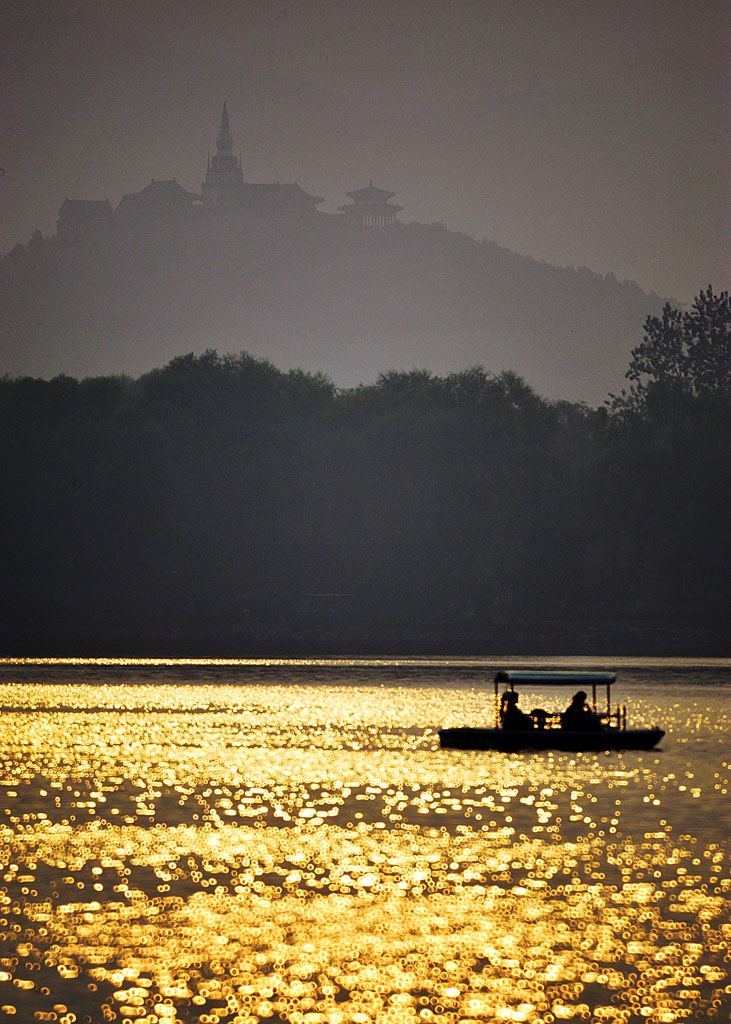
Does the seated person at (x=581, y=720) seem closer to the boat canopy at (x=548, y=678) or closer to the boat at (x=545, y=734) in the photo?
the boat at (x=545, y=734)

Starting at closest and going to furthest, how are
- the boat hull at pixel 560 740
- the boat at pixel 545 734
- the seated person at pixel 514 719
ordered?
the boat hull at pixel 560 740 → the boat at pixel 545 734 → the seated person at pixel 514 719

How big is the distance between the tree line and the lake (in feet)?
260

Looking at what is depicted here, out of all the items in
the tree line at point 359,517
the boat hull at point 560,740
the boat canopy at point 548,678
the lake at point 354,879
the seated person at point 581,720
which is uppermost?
the tree line at point 359,517

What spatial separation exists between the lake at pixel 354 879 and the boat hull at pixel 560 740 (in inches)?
42.4

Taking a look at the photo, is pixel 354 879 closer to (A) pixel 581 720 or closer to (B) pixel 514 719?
(A) pixel 581 720

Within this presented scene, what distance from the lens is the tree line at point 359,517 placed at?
15962 cm

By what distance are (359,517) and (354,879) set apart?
13364 cm

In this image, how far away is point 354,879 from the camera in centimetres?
3934

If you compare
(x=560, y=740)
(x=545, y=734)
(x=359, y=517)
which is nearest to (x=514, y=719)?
(x=545, y=734)

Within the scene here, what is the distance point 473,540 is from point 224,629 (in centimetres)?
2574

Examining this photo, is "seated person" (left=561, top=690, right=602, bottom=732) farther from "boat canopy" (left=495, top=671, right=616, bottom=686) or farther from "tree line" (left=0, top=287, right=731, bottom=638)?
"tree line" (left=0, top=287, right=731, bottom=638)

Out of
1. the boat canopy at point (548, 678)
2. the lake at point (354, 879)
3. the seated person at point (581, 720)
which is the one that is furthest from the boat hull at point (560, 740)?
the boat canopy at point (548, 678)

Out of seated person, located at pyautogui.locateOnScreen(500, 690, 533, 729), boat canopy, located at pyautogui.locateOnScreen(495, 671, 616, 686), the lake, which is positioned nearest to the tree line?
the lake

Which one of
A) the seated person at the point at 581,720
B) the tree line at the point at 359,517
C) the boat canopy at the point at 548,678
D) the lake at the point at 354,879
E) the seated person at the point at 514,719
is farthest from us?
the tree line at the point at 359,517
